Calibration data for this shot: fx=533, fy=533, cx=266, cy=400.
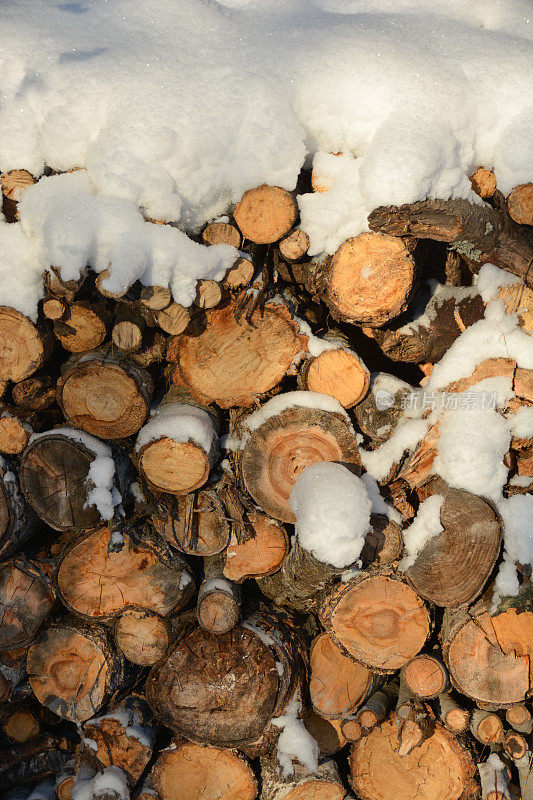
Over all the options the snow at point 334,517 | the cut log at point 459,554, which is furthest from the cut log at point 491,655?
the snow at point 334,517

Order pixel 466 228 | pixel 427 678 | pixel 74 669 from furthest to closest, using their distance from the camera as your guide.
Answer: pixel 74 669 → pixel 427 678 → pixel 466 228

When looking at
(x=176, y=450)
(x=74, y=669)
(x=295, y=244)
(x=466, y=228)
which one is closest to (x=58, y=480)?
(x=176, y=450)

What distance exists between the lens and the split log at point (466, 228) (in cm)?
194

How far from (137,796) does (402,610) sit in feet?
4.72

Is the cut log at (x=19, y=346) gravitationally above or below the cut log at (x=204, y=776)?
above

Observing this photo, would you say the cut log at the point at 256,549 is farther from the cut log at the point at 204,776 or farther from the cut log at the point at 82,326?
the cut log at the point at 82,326

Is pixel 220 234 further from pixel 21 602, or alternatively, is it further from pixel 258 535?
pixel 21 602

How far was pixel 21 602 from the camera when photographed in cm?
237

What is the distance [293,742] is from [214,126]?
256 centimetres

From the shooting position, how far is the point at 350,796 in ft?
7.88

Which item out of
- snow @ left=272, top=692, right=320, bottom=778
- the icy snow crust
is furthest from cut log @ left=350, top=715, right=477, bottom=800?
the icy snow crust

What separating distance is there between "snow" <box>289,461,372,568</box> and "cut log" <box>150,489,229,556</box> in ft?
1.31

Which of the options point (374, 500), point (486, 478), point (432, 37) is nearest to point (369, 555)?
point (374, 500)

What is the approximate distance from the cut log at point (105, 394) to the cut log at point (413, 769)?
175 cm
